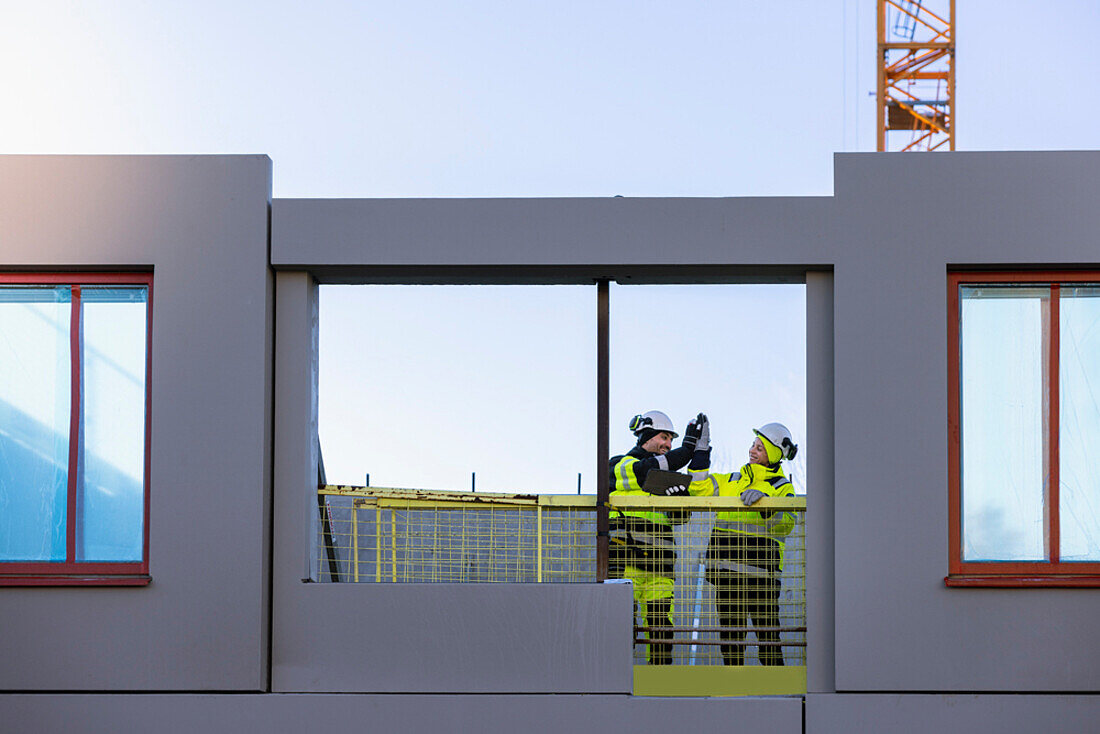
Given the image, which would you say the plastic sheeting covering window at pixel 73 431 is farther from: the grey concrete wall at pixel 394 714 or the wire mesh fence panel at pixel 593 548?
the wire mesh fence panel at pixel 593 548

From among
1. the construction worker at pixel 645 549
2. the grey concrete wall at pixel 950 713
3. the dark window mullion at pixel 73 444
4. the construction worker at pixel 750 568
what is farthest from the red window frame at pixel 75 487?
the grey concrete wall at pixel 950 713

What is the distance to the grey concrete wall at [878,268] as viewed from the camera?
23.9 feet

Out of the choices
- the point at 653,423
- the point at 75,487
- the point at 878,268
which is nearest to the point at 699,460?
the point at 653,423

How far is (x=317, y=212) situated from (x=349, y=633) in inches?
91.1

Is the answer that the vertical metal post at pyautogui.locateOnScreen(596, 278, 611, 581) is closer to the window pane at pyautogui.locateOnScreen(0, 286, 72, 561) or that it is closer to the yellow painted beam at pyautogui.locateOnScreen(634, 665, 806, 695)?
the yellow painted beam at pyautogui.locateOnScreen(634, 665, 806, 695)

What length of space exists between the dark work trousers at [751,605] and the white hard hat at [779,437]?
105 cm

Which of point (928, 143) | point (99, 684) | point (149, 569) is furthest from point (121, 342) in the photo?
point (928, 143)

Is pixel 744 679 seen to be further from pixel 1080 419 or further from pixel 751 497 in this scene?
pixel 1080 419

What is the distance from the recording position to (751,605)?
8102 mm

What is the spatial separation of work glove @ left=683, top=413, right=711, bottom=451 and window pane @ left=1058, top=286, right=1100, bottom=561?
91.9 inches

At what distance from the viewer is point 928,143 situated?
132 ft

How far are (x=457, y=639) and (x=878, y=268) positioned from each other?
3.04 metres

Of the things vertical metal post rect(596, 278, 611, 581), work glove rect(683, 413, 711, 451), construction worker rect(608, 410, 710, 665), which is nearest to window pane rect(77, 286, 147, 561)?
vertical metal post rect(596, 278, 611, 581)

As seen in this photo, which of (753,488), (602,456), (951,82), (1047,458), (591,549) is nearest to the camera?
(1047,458)
